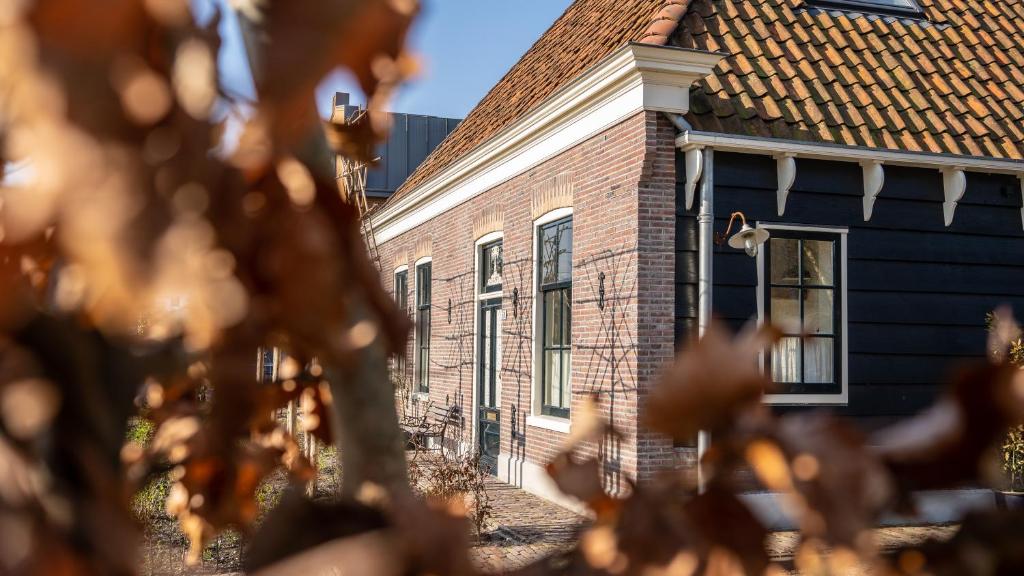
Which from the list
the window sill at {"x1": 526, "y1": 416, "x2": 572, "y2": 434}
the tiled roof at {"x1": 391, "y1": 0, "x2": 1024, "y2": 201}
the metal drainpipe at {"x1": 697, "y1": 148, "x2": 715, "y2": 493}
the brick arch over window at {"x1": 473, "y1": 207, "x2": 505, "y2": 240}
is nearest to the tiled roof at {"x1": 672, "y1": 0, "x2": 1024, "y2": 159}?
the tiled roof at {"x1": 391, "y1": 0, "x2": 1024, "y2": 201}

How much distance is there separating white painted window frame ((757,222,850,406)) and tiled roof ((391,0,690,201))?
1.97m

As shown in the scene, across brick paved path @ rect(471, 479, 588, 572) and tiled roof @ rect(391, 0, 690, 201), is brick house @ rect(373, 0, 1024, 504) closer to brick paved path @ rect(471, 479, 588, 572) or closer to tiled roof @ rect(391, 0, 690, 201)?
tiled roof @ rect(391, 0, 690, 201)

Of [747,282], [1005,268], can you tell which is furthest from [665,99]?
[1005,268]

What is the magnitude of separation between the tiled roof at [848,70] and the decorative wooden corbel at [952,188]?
0.24m

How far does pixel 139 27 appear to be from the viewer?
0.42m

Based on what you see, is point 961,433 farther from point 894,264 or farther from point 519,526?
point 894,264

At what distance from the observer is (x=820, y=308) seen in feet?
25.0

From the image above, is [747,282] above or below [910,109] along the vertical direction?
below

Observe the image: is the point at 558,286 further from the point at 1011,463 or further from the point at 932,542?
the point at 932,542

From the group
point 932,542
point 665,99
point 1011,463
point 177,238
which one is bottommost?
point 1011,463

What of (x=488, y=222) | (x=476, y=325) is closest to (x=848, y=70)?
(x=488, y=222)

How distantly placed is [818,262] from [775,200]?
27.2 inches

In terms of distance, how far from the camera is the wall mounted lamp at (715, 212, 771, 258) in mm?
6770

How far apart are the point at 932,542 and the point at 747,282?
6938 mm
